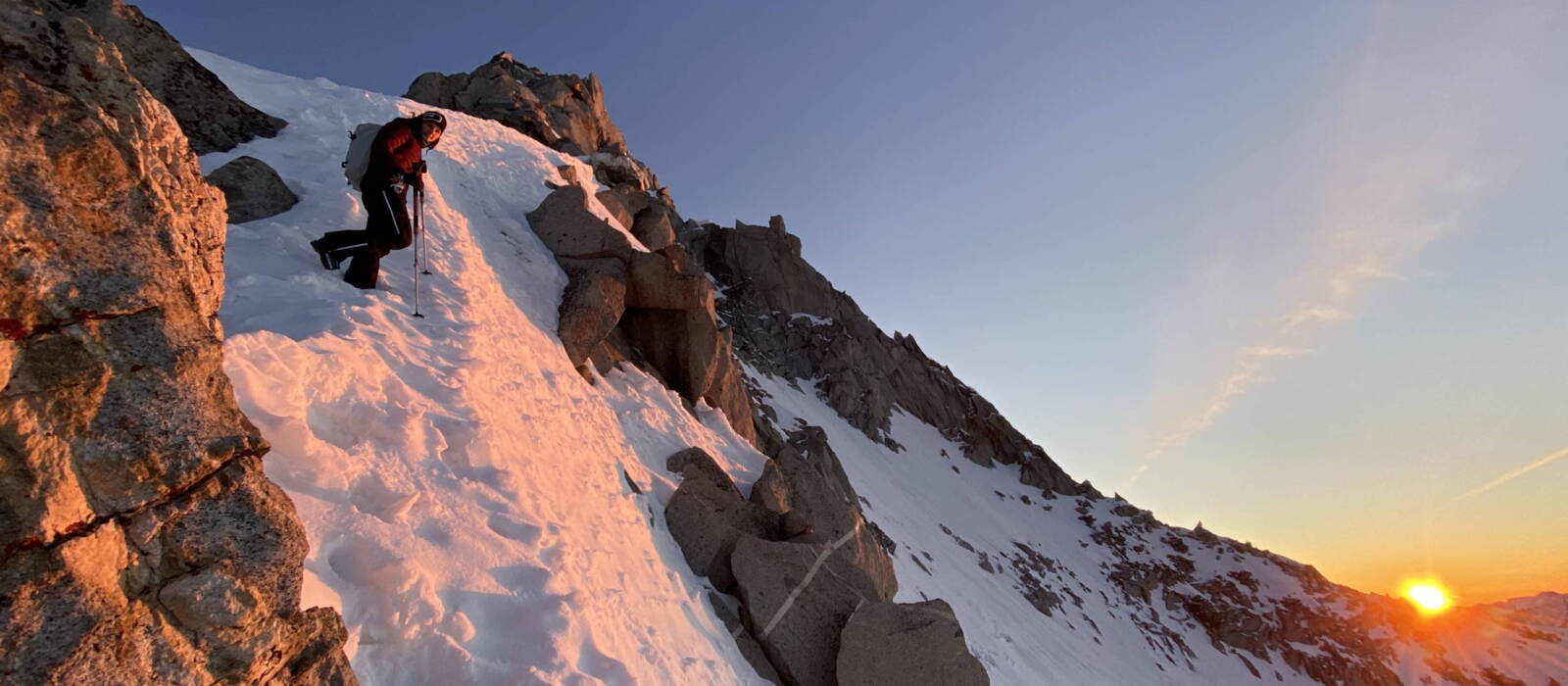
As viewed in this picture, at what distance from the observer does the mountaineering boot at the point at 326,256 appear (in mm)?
9055

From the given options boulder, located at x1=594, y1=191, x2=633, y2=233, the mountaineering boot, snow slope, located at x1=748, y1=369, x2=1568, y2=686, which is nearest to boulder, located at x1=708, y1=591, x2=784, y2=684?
the mountaineering boot

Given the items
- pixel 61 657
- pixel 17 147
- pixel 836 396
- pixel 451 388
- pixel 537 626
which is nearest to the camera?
pixel 61 657

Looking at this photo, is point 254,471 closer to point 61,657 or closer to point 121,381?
point 121,381

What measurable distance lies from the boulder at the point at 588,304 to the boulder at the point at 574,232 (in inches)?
14.9

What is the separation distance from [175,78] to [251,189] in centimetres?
430

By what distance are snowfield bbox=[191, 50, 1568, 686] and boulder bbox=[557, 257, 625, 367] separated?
→ 1.04 feet

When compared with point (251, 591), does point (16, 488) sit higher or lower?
higher

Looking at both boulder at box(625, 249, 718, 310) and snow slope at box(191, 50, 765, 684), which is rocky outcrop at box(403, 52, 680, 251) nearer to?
boulder at box(625, 249, 718, 310)

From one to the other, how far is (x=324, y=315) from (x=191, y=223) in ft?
12.8

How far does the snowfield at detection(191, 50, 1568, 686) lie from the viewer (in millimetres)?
5418

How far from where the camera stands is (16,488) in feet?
9.87

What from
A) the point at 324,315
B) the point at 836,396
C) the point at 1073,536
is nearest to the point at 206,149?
the point at 324,315

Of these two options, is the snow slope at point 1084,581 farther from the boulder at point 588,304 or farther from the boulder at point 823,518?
the boulder at point 588,304

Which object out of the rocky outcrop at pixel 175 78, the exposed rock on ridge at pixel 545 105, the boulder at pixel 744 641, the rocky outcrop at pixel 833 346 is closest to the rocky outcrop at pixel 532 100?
the exposed rock on ridge at pixel 545 105
